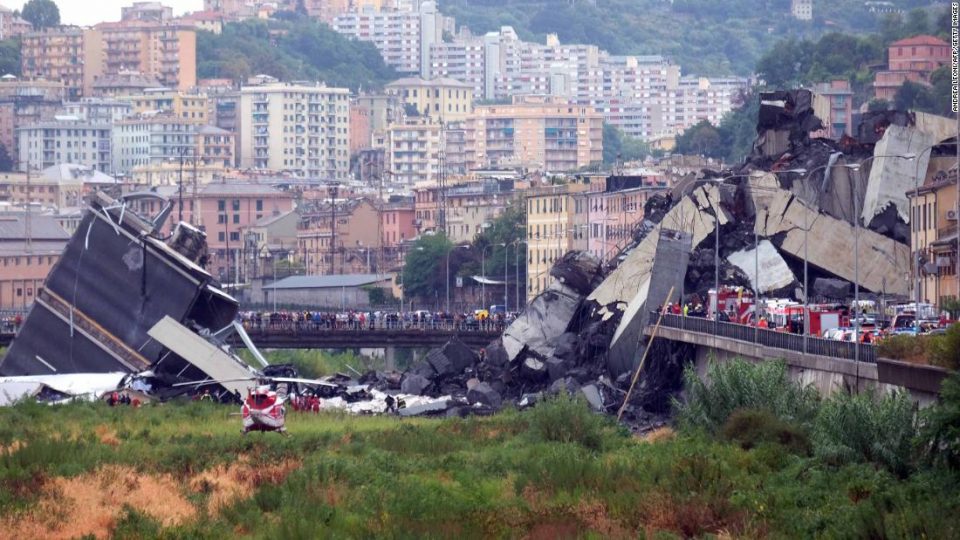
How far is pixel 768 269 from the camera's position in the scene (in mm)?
79562

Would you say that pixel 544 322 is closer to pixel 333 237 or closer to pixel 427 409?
pixel 427 409

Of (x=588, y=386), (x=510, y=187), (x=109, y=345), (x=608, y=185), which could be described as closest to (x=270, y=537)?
(x=588, y=386)

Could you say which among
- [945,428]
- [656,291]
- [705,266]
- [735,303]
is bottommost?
[735,303]

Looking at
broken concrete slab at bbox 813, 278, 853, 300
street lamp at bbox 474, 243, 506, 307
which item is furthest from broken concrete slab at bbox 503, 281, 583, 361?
street lamp at bbox 474, 243, 506, 307

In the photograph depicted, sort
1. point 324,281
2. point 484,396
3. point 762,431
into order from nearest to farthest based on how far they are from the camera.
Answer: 1. point 762,431
2. point 484,396
3. point 324,281

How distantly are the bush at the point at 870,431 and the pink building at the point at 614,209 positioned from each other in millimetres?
74539

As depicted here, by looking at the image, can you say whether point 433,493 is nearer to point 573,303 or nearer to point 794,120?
point 573,303

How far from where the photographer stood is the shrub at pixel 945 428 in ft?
142

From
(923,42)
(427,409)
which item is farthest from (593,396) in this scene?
(923,42)

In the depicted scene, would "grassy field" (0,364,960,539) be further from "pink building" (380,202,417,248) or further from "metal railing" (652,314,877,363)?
"pink building" (380,202,417,248)

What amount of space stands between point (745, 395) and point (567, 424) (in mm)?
5022

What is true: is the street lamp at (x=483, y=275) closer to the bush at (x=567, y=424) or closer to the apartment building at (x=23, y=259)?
the apartment building at (x=23, y=259)

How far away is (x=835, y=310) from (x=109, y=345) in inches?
1073

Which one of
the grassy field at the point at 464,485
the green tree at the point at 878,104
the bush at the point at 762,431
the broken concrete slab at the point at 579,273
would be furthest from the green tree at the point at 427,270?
the bush at the point at 762,431
